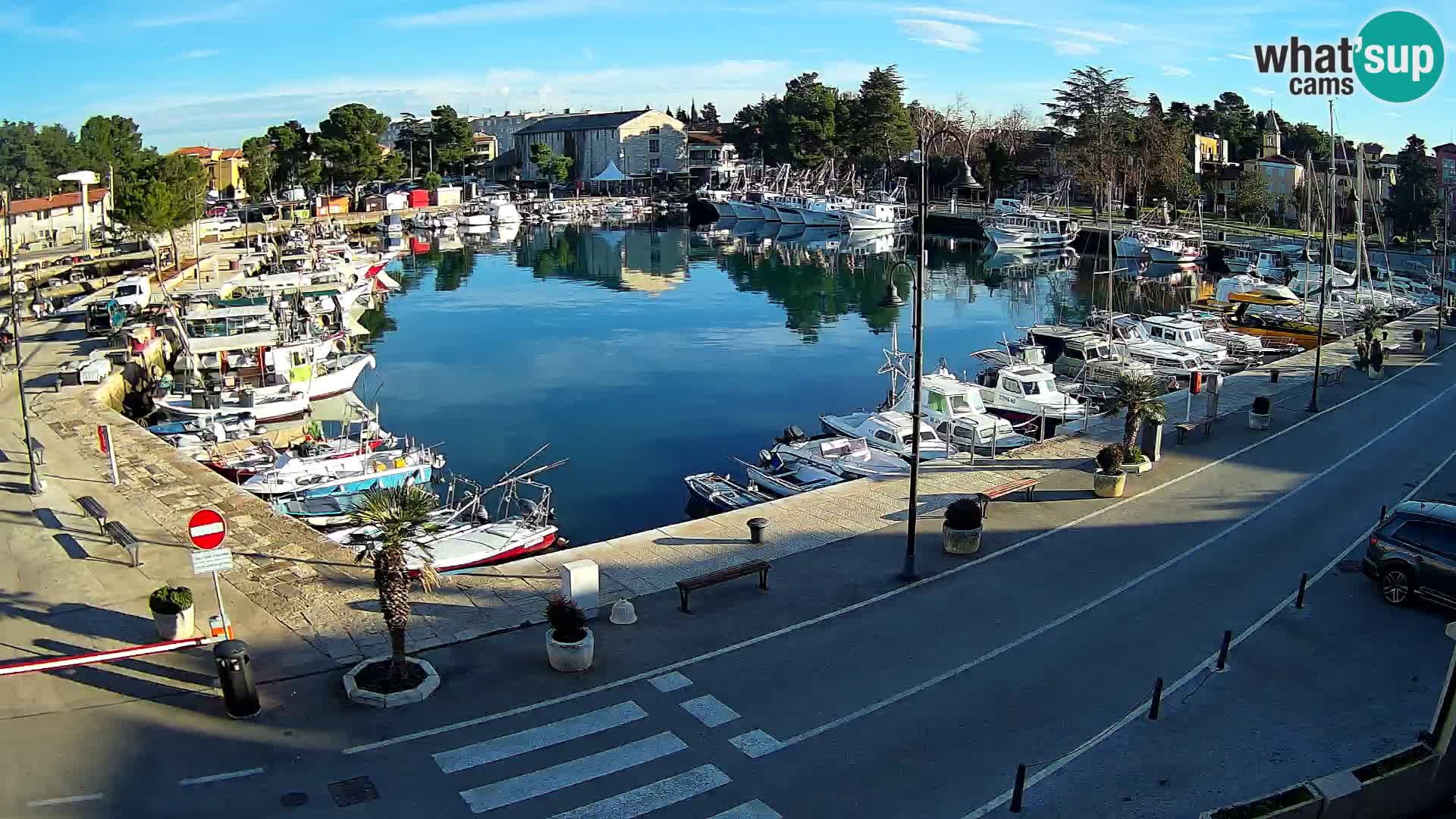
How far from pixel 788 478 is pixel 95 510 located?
15.9 meters

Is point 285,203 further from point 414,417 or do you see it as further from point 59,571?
point 59,571

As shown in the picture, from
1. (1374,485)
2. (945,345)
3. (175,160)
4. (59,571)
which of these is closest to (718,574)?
(59,571)

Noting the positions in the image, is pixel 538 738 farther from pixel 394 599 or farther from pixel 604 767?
pixel 394 599

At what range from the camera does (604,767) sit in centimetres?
1271

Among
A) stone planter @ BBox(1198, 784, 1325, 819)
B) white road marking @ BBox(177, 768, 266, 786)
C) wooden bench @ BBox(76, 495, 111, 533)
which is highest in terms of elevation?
wooden bench @ BBox(76, 495, 111, 533)

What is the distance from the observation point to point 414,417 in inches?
1689

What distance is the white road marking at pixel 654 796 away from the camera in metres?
11.8

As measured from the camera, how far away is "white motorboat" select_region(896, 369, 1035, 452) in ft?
102

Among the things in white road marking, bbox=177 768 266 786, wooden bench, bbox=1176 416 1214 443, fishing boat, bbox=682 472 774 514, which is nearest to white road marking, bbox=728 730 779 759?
white road marking, bbox=177 768 266 786

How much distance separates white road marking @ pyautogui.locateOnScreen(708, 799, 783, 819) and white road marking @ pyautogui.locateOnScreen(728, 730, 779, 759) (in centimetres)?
101

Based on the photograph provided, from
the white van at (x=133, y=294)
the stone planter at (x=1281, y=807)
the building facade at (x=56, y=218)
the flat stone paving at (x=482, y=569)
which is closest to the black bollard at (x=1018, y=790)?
the stone planter at (x=1281, y=807)

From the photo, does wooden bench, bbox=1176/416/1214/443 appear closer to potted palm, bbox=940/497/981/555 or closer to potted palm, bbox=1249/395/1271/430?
potted palm, bbox=1249/395/1271/430

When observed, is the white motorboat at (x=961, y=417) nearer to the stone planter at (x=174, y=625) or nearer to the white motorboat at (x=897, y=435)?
the white motorboat at (x=897, y=435)

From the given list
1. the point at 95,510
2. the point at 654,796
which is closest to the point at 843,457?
the point at 95,510
